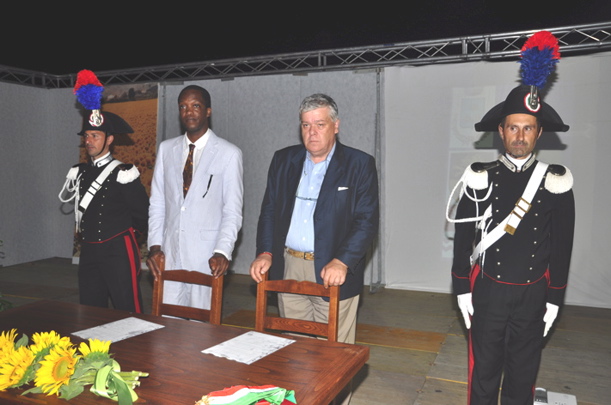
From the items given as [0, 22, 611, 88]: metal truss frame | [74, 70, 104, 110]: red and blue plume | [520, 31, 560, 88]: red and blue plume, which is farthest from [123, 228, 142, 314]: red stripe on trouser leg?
[0, 22, 611, 88]: metal truss frame

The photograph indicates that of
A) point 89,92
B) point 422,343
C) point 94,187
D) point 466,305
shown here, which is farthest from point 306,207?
point 422,343

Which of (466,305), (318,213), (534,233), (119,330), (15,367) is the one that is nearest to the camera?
(15,367)

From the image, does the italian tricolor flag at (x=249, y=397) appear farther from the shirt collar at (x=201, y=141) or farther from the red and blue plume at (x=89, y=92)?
the red and blue plume at (x=89, y=92)

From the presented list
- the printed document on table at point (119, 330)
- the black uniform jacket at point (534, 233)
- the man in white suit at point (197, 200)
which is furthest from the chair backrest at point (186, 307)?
the black uniform jacket at point (534, 233)

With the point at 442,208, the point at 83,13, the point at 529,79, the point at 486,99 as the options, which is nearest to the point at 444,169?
the point at 442,208

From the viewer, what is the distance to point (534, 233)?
7.04 ft

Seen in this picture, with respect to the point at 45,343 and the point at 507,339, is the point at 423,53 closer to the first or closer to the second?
the point at 507,339

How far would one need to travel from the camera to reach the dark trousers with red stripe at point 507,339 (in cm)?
213

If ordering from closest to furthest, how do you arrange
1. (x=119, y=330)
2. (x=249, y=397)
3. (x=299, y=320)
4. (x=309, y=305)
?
1. (x=249, y=397)
2. (x=119, y=330)
3. (x=299, y=320)
4. (x=309, y=305)

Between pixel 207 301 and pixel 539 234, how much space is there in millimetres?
1694

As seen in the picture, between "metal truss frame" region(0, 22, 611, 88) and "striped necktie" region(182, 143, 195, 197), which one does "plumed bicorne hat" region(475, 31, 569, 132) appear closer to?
"striped necktie" region(182, 143, 195, 197)

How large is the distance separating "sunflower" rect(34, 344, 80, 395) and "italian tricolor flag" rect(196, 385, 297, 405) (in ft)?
1.13

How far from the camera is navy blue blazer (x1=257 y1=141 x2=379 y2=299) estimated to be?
7.71 feet

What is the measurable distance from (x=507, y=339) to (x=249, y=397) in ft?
4.71
